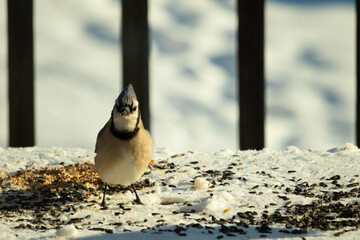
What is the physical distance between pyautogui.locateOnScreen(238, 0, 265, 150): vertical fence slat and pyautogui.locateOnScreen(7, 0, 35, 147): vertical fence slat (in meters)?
2.42

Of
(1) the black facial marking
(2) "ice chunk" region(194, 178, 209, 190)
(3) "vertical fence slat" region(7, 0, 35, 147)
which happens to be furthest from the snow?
(3) "vertical fence slat" region(7, 0, 35, 147)

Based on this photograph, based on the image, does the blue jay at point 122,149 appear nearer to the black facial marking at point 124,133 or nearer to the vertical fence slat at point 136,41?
the black facial marking at point 124,133

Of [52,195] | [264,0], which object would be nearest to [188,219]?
[52,195]

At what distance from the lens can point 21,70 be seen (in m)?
6.06

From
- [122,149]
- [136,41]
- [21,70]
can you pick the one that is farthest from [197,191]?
[21,70]

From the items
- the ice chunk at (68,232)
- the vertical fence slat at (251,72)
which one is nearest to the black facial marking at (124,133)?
the ice chunk at (68,232)

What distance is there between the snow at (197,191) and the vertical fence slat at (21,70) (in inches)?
27.0

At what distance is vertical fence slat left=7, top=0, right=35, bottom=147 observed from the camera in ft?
19.9

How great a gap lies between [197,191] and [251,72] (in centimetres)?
204

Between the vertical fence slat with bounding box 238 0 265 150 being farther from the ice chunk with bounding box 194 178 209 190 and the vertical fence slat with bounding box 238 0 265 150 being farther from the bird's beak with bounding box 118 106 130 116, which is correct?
the bird's beak with bounding box 118 106 130 116

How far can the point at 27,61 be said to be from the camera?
19.9ft

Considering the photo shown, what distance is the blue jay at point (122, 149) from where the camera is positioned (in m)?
3.50

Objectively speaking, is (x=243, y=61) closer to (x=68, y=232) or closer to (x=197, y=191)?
(x=197, y=191)

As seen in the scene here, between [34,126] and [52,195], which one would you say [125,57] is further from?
[52,195]
